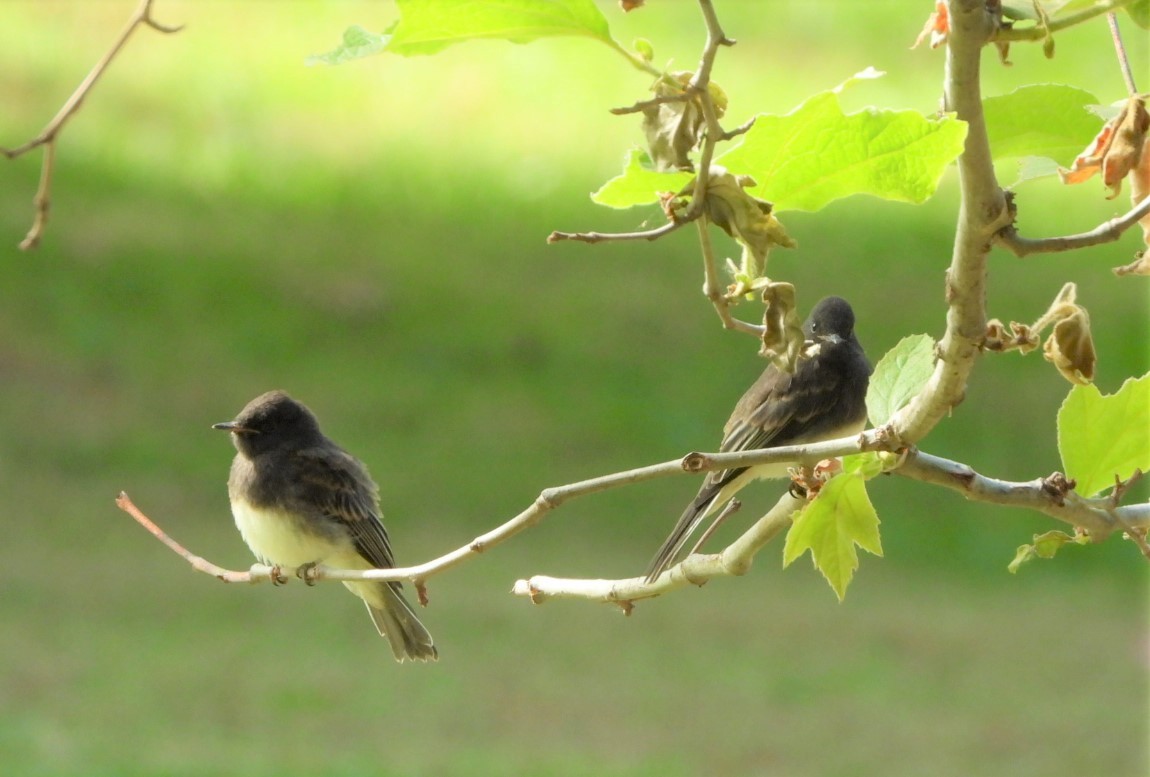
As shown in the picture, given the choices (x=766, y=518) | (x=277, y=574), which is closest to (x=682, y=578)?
(x=766, y=518)

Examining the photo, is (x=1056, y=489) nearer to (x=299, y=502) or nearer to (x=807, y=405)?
(x=807, y=405)

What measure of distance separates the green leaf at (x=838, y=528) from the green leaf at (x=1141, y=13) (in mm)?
326

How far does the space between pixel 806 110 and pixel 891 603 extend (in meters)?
7.12

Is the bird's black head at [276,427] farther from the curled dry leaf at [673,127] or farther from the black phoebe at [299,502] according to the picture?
the curled dry leaf at [673,127]

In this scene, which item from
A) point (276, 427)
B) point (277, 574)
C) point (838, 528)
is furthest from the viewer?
point (276, 427)

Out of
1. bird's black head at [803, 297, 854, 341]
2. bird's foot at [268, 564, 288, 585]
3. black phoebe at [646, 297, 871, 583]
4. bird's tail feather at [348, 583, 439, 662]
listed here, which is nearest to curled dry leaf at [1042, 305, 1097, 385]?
bird's foot at [268, 564, 288, 585]

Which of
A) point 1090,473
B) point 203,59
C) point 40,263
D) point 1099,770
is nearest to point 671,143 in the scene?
point 1090,473

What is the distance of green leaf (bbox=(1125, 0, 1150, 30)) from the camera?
3.06ft

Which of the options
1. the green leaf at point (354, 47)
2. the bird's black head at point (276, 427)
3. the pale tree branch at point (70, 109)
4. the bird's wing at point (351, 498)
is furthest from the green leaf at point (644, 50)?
the bird's wing at point (351, 498)

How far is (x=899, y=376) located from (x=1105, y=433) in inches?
6.2

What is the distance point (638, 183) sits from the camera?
0.81 meters

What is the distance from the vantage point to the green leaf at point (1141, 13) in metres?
0.93

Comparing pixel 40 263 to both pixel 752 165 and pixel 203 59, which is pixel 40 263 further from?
pixel 752 165

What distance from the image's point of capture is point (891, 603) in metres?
7.66
